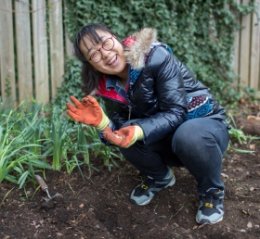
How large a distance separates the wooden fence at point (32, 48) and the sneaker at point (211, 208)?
2.21 metres

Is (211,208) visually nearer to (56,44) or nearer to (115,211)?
(115,211)

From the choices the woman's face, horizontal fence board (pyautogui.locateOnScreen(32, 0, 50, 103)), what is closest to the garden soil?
the woman's face

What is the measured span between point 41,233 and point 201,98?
1141 millimetres

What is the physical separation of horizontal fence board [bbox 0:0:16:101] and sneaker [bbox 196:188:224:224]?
2.19m

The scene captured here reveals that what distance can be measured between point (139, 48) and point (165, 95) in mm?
280

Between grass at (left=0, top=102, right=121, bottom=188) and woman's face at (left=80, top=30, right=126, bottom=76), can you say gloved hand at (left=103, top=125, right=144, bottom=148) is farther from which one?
grass at (left=0, top=102, right=121, bottom=188)

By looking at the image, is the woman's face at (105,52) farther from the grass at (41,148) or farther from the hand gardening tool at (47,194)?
the hand gardening tool at (47,194)

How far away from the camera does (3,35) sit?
4.51 meters

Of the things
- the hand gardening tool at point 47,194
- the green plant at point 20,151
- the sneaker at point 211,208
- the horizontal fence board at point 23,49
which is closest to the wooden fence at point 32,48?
the horizontal fence board at point 23,49

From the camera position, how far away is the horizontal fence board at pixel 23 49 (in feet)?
14.8

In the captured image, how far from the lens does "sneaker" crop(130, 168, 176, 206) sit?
3160 millimetres

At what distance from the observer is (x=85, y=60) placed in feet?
9.39

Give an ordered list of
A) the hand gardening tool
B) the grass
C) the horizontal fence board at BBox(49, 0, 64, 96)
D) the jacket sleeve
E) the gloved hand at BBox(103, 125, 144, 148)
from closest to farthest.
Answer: the gloved hand at BBox(103, 125, 144, 148)
the jacket sleeve
the hand gardening tool
the grass
the horizontal fence board at BBox(49, 0, 64, 96)

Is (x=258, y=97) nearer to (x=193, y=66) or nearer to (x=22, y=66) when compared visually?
(x=193, y=66)
